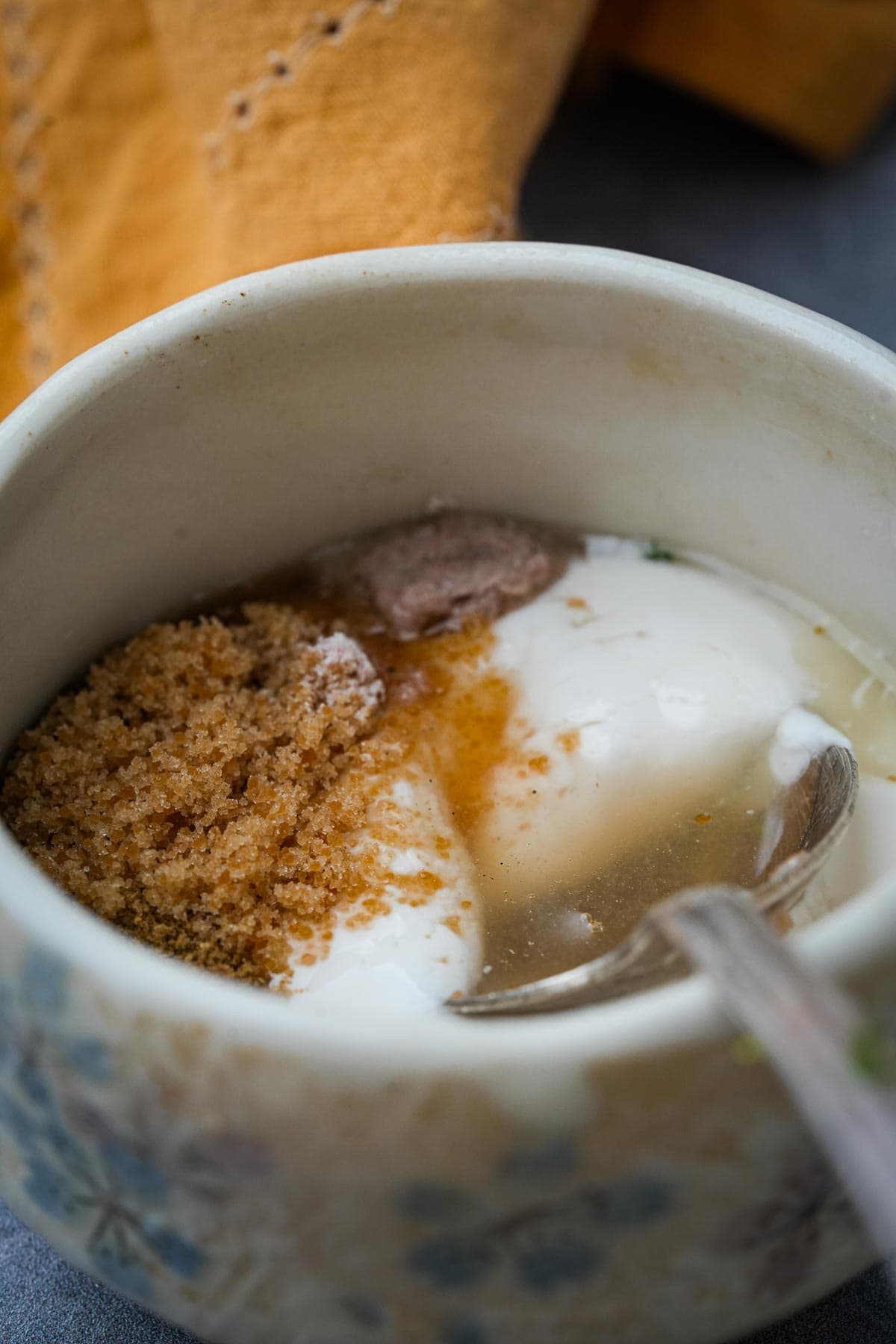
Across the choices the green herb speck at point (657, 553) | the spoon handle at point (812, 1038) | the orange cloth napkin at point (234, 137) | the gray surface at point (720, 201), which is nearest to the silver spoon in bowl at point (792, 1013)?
the spoon handle at point (812, 1038)

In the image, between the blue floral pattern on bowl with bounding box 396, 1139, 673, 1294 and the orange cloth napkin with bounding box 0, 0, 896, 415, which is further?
the orange cloth napkin with bounding box 0, 0, 896, 415

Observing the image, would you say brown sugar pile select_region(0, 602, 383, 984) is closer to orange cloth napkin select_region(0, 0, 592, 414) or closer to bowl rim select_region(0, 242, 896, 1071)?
bowl rim select_region(0, 242, 896, 1071)

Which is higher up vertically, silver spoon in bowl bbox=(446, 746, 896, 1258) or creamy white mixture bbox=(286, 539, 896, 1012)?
silver spoon in bowl bbox=(446, 746, 896, 1258)

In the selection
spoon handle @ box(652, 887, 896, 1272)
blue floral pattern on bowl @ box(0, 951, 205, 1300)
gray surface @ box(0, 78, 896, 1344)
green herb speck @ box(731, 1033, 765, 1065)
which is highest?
spoon handle @ box(652, 887, 896, 1272)

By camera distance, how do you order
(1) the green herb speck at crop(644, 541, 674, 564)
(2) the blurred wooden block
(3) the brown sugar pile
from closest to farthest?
(3) the brown sugar pile
(1) the green herb speck at crop(644, 541, 674, 564)
(2) the blurred wooden block

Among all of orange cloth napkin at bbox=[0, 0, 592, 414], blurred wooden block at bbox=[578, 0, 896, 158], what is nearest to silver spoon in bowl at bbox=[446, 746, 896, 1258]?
orange cloth napkin at bbox=[0, 0, 592, 414]

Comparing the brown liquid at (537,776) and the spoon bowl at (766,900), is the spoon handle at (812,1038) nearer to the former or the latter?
the spoon bowl at (766,900)

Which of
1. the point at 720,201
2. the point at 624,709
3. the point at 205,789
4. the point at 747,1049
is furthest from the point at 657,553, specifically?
the point at 720,201

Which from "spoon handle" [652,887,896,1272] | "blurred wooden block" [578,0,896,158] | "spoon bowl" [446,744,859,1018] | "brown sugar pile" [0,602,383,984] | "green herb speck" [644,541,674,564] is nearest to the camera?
"spoon handle" [652,887,896,1272]
